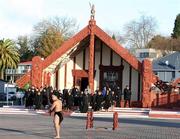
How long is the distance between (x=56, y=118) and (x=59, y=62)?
24.6 metres

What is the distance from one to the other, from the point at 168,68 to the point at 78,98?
37865 mm

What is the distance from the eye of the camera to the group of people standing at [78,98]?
36.3m

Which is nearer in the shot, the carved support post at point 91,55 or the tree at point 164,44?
the carved support post at point 91,55

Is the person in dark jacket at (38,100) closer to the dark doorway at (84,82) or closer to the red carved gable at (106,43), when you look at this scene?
the red carved gable at (106,43)

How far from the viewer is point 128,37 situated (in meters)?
105

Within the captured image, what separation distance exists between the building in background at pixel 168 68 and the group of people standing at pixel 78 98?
33.6m

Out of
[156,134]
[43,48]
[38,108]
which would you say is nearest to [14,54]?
[43,48]

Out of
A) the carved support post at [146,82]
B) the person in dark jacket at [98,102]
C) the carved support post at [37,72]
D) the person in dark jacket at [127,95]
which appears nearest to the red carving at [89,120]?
the person in dark jacket at [98,102]

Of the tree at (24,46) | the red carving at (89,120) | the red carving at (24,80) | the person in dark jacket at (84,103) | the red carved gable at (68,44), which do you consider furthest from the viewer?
the tree at (24,46)

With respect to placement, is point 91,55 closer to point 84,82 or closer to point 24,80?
point 84,82

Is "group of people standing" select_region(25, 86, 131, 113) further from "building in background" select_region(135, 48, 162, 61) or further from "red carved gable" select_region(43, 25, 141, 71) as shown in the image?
"building in background" select_region(135, 48, 162, 61)

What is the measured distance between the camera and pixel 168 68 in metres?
73.6

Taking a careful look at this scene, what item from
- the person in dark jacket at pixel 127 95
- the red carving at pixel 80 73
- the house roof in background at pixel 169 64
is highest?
the house roof in background at pixel 169 64

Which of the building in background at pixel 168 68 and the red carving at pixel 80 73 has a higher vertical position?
the building in background at pixel 168 68
